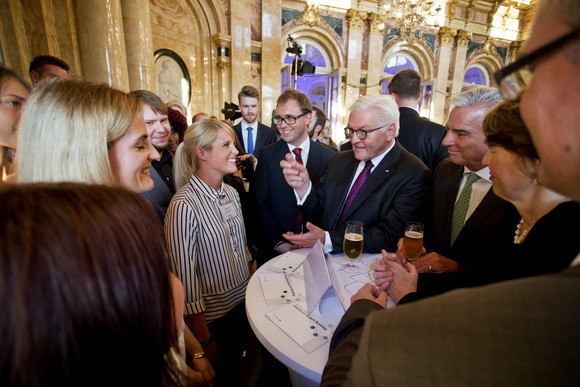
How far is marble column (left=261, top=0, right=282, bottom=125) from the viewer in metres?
8.67

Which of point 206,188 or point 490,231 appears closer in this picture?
point 490,231

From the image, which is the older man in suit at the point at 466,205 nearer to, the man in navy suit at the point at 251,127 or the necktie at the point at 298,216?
Result: the necktie at the point at 298,216

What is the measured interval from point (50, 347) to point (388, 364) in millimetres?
543

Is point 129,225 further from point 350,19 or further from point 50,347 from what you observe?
point 350,19

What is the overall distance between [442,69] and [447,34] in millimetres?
1527

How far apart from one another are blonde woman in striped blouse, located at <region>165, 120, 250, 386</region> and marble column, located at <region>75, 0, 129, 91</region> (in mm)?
2985

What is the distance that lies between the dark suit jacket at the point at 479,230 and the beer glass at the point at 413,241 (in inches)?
13.6

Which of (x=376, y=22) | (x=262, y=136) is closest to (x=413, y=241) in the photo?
(x=262, y=136)

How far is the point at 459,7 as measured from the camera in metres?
12.9

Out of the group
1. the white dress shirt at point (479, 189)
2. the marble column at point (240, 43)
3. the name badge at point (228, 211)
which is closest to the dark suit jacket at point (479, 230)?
the white dress shirt at point (479, 189)

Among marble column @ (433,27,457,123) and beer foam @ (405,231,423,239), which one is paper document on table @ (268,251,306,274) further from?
marble column @ (433,27,457,123)

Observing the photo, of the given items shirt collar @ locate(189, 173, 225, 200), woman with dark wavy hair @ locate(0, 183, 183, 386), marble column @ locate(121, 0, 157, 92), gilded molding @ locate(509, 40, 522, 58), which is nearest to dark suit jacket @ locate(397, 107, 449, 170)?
shirt collar @ locate(189, 173, 225, 200)

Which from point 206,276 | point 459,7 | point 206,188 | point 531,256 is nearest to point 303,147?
point 206,188

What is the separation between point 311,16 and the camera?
9.76 meters
